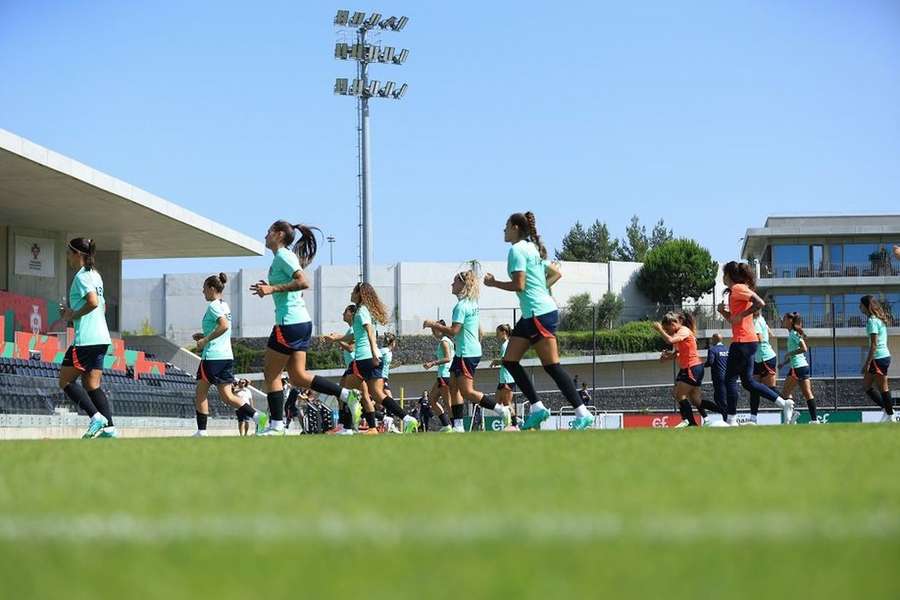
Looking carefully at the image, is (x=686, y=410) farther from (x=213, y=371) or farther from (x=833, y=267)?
(x=833, y=267)

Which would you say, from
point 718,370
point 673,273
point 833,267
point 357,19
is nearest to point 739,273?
point 718,370

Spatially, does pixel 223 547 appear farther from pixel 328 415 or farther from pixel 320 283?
pixel 320 283

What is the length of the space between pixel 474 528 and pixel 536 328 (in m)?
8.09

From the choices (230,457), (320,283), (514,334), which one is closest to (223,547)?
(230,457)

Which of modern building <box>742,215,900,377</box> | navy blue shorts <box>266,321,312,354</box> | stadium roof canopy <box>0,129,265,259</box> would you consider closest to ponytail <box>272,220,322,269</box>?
navy blue shorts <box>266,321,312,354</box>

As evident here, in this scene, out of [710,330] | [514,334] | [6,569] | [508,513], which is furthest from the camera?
[710,330]

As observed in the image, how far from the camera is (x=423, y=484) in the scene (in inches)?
165

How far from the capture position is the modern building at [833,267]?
6512cm

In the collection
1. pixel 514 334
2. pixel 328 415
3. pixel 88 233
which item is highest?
pixel 88 233

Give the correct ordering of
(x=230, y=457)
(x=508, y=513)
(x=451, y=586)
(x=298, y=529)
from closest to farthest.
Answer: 1. (x=451, y=586)
2. (x=298, y=529)
3. (x=508, y=513)
4. (x=230, y=457)

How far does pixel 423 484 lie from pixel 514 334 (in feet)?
22.7

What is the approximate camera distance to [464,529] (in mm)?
2844

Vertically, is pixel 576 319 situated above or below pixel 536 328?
above

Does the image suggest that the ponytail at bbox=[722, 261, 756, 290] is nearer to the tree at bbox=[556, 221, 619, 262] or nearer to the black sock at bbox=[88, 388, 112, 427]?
the black sock at bbox=[88, 388, 112, 427]
